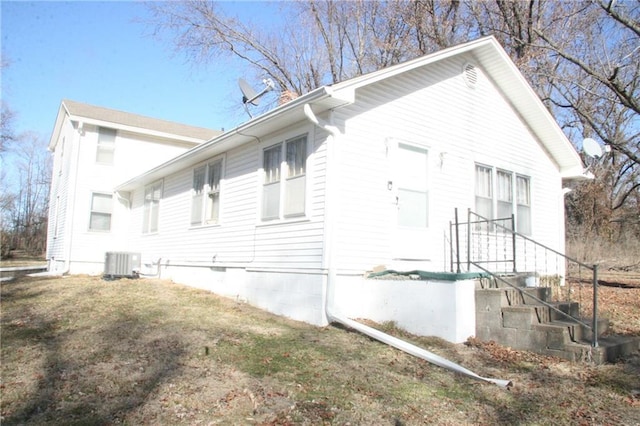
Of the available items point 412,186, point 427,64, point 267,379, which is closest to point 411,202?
point 412,186

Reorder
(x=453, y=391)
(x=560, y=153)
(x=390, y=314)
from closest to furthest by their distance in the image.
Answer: (x=453, y=391) → (x=390, y=314) → (x=560, y=153)

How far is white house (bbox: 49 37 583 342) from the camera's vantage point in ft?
24.6

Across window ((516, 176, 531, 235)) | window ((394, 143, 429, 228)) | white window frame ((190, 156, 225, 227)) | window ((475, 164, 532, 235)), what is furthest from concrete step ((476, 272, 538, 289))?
white window frame ((190, 156, 225, 227))

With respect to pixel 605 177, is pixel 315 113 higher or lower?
lower

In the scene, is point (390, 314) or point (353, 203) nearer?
point (390, 314)

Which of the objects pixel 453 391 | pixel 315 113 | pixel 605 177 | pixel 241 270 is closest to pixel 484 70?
pixel 315 113

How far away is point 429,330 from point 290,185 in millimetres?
3421

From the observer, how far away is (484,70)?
34.2ft

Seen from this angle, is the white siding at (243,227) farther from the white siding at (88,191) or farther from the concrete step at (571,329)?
the concrete step at (571,329)

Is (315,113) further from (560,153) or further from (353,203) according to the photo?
(560,153)

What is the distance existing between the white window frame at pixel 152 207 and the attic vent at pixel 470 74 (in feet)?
29.3

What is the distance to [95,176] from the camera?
653 inches

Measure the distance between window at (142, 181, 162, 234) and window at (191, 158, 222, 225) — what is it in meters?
2.80

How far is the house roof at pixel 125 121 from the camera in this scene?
1652 centimetres
